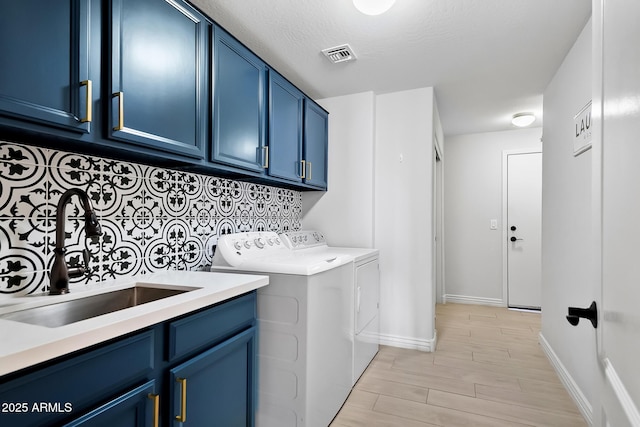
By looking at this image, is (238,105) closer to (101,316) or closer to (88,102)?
(88,102)

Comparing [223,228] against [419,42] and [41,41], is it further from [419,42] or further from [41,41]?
[419,42]

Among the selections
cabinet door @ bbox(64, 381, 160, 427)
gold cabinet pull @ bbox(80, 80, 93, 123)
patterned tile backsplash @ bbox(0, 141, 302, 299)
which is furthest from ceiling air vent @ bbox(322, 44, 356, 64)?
cabinet door @ bbox(64, 381, 160, 427)

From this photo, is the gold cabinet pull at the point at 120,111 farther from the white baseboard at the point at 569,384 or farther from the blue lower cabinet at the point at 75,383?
the white baseboard at the point at 569,384

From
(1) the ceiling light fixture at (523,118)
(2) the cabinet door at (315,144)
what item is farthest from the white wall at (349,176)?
(1) the ceiling light fixture at (523,118)

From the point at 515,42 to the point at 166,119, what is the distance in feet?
7.17

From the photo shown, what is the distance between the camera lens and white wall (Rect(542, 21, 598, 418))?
1928mm

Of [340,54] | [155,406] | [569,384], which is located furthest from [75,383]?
[569,384]

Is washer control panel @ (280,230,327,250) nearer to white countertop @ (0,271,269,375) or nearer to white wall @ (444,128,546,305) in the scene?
white countertop @ (0,271,269,375)

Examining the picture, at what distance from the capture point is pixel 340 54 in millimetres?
2252

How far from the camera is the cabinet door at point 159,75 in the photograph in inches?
47.1

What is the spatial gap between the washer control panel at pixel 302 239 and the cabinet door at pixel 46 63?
1565mm

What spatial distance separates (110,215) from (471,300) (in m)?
4.39

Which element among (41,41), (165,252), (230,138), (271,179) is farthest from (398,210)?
(41,41)

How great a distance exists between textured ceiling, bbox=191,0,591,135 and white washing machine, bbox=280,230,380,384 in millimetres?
1334
